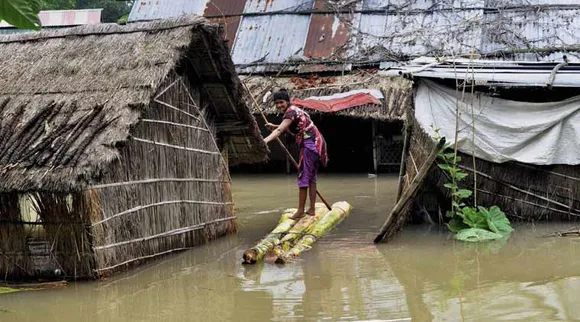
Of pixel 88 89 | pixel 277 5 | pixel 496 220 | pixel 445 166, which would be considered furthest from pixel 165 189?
pixel 277 5

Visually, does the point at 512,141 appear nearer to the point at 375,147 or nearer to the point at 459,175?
the point at 459,175

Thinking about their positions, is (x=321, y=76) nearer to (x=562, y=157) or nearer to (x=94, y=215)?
(x=562, y=157)

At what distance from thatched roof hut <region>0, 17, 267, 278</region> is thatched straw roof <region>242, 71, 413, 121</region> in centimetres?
647

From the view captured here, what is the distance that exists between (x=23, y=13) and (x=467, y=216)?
21.9 ft

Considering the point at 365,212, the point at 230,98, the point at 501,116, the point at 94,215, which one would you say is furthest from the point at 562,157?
the point at 94,215

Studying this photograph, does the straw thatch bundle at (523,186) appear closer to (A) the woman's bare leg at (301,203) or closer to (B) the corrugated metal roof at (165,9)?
(A) the woman's bare leg at (301,203)

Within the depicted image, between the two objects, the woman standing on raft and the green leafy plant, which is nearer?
the green leafy plant

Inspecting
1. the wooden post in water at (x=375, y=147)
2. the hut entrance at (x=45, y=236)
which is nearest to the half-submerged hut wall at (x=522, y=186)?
the hut entrance at (x=45, y=236)

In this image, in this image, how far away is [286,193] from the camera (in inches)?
475

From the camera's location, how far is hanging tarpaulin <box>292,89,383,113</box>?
14117mm

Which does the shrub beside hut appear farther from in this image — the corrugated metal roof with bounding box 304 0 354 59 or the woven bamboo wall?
the corrugated metal roof with bounding box 304 0 354 59

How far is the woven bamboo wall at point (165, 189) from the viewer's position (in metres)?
5.71

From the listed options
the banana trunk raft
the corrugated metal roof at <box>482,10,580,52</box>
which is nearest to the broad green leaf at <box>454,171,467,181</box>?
the banana trunk raft

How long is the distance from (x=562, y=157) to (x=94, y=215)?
5.27 metres
